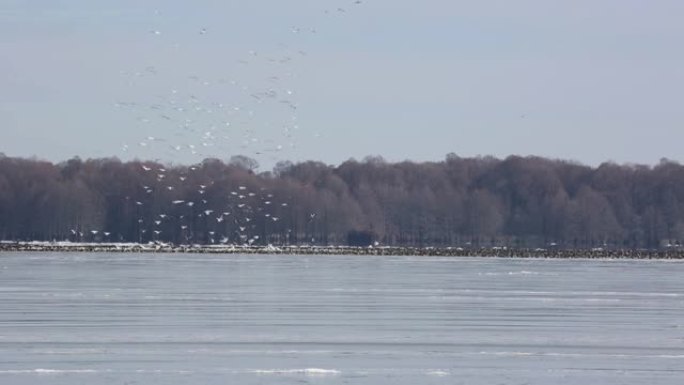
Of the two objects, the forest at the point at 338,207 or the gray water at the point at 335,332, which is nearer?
the gray water at the point at 335,332

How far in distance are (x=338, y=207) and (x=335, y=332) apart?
126787 millimetres

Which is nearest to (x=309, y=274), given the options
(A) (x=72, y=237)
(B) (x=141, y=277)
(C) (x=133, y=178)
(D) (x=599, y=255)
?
(B) (x=141, y=277)

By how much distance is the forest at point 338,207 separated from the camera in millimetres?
147625

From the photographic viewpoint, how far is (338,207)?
158 metres

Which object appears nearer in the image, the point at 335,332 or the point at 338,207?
the point at 335,332

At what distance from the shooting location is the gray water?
2445 cm

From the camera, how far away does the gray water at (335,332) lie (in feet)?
80.2

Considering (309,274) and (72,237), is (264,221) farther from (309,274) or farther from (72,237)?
(309,274)

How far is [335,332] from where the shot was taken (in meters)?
30.8

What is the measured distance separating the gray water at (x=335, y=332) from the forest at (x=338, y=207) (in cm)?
9048

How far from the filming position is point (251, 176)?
538ft

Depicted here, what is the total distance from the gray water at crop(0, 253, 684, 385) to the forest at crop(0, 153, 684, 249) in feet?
297

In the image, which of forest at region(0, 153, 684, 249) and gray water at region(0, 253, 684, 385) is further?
forest at region(0, 153, 684, 249)

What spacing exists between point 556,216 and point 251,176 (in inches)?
1223
